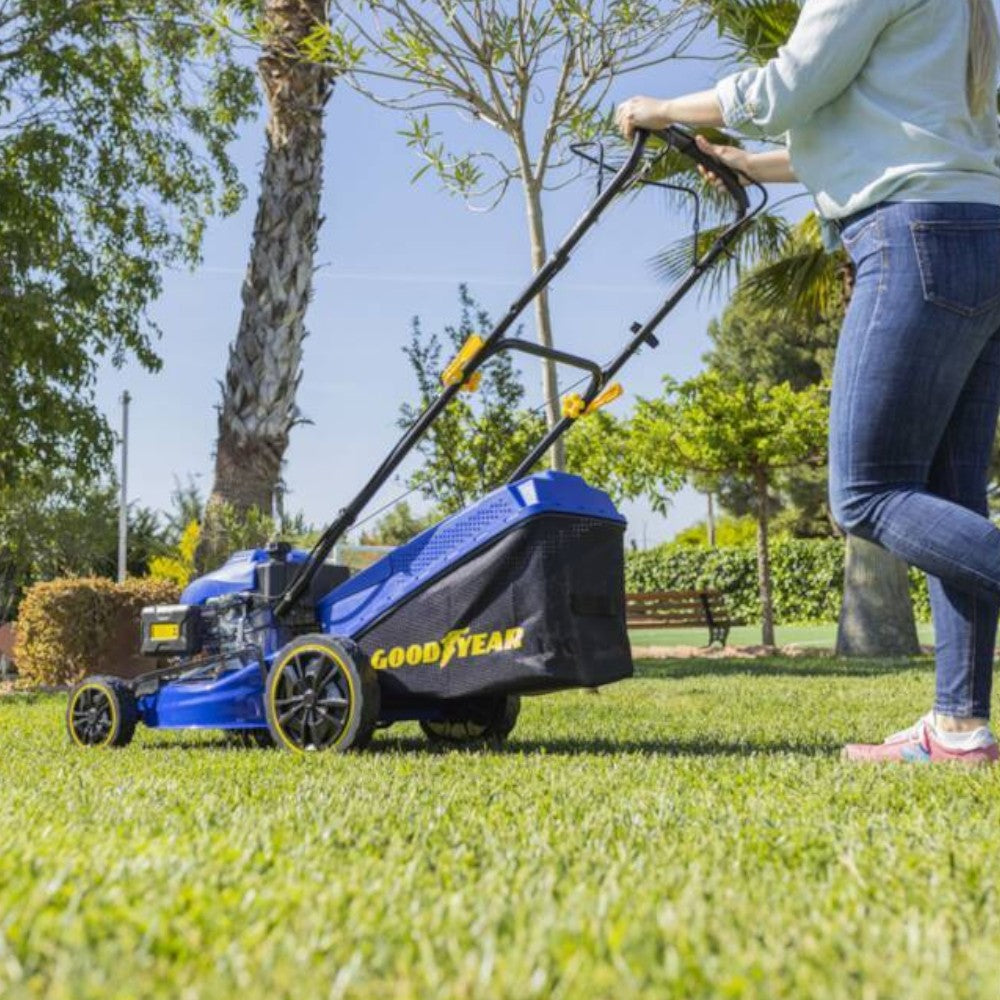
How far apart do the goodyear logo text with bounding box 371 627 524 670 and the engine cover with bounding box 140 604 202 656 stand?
822mm

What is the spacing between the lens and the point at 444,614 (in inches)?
150

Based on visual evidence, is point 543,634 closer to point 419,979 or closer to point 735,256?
point 419,979

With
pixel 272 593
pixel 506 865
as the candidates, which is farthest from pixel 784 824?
pixel 272 593

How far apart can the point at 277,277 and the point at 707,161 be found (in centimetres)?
657

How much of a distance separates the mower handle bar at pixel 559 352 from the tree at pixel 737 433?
13.4 metres

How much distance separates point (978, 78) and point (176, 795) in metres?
2.53

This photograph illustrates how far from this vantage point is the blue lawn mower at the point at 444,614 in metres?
3.64

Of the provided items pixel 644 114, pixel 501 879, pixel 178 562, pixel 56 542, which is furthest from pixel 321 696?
pixel 56 542

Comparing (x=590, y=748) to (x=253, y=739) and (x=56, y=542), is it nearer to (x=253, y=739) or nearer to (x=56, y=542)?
(x=253, y=739)

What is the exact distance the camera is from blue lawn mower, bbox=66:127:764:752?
364 cm

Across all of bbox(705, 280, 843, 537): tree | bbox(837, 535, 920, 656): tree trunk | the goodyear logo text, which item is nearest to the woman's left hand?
the goodyear logo text

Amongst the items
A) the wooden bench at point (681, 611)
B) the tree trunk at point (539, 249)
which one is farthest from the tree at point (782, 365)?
the tree trunk at point (539, 249)

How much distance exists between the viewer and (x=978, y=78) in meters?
3.20

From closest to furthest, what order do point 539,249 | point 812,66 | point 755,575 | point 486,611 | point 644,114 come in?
point 812,66 → point 644,114 → point 486,611 → point 539,249 → point 755,575
